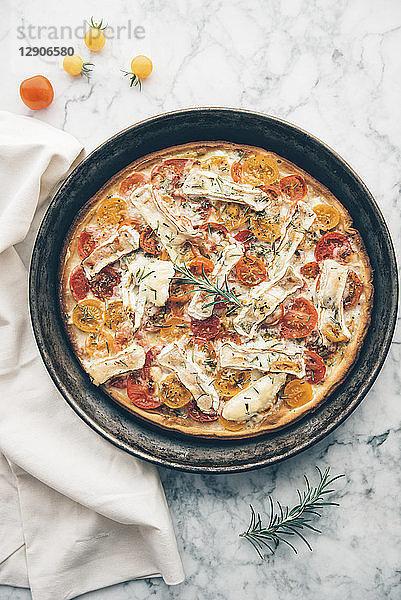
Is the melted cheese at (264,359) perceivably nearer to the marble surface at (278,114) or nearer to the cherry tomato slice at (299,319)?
the cherry tomato slice at (299,319)

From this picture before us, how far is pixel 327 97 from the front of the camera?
10.9 feet

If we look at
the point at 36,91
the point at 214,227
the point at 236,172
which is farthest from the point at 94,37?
the point at 214,227

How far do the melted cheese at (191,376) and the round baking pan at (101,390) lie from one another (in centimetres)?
25

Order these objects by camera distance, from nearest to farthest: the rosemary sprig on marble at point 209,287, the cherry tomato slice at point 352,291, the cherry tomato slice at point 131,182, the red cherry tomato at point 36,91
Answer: the rosemary sprig on marble at point 209,287 < the cherry tomato slice at point 352,291 < the cherry tomato slice at point 131,182 < the red cherry tomato at point 36,91

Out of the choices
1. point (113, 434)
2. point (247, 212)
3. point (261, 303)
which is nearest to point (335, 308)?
point (261, 303)

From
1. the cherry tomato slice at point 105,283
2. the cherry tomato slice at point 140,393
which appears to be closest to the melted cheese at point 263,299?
the cherry tomato slice at point 140,393

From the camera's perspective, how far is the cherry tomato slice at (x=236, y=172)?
10.1 ft

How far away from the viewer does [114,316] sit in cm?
309

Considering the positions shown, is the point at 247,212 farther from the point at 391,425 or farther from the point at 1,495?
the point at 1,495

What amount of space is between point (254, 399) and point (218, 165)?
123 cm

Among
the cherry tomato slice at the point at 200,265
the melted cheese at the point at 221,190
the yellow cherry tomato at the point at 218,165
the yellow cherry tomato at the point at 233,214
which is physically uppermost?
the yellow cherry tomato at the point at 218,165

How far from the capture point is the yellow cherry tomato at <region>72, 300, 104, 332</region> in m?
3.11

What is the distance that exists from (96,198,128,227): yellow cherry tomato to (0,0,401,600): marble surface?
44 cm

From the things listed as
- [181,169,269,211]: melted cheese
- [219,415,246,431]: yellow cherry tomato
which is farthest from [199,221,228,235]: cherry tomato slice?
[219,415,246,431]: yellow cherry tomato
